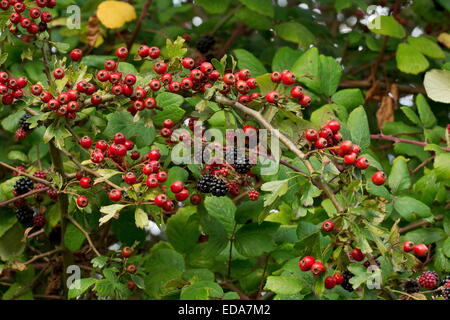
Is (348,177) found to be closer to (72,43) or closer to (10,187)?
(10,187)

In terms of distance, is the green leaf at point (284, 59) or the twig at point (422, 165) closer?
the twig at point (422, 165)

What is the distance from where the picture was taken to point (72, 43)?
3012 mm

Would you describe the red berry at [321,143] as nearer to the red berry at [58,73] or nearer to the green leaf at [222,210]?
the green leaf at [222,210]

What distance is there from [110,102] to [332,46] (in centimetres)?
174

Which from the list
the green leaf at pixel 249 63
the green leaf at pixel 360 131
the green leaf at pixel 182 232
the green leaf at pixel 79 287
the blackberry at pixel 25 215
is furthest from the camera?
the green leaf at pixel 249 63

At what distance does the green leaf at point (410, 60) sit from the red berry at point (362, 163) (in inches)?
47.1

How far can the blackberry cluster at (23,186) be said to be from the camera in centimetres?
225

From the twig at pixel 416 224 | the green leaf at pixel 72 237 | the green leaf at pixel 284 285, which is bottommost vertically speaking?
the twig at pixel 416 224

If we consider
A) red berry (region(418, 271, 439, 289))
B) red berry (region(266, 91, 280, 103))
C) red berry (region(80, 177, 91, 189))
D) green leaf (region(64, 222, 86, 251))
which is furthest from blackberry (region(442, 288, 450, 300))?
green leaf (region(64, 222, 86, 251))

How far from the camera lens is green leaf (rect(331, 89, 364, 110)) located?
101 inches

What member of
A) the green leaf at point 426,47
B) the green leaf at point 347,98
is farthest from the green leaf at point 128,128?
the green leaf at point 426,47

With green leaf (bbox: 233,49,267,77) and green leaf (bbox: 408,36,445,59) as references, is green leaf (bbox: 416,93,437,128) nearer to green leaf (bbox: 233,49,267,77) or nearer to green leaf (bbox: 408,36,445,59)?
green leaf (bbox: 408,36,445,59)

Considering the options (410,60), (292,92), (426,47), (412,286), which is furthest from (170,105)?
(426,47)

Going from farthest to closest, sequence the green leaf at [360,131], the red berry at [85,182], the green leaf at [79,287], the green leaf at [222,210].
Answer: the green leaf at [222,210] < the green leaf at [360,131] < the green leaf at [79,287] < the red berry at [85,182]
